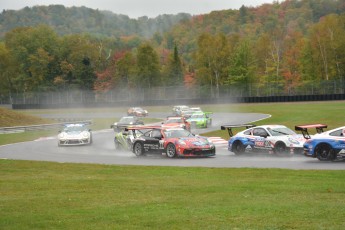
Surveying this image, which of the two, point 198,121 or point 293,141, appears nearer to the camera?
point 293,141

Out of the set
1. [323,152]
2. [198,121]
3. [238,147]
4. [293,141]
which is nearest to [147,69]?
[198,121]

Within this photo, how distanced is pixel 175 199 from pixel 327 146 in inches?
410

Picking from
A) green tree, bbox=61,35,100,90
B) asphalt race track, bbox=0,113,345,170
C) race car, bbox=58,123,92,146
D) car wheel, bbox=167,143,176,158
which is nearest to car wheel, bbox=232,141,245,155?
asphalt race track, bbox=0,113,345,170

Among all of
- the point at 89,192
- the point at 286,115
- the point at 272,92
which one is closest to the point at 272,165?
the point at 89,192

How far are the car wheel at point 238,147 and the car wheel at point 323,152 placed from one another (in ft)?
15.6

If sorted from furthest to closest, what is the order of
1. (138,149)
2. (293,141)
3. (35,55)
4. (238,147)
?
(35,55), (138,149), (238,147), (293,141)

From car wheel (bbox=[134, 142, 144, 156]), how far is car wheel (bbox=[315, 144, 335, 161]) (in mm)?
7992

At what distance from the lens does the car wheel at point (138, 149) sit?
2575cm

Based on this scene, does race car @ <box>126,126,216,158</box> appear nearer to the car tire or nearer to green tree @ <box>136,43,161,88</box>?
the car tire

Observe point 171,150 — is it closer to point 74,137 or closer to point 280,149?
point 280,149

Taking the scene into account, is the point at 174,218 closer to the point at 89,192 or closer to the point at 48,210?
the point at 48,210

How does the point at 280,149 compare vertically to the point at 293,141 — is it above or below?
below

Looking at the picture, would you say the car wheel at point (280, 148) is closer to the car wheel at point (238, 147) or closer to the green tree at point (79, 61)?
the car wheel at point (238, 147)

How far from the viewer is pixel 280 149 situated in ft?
77.2
